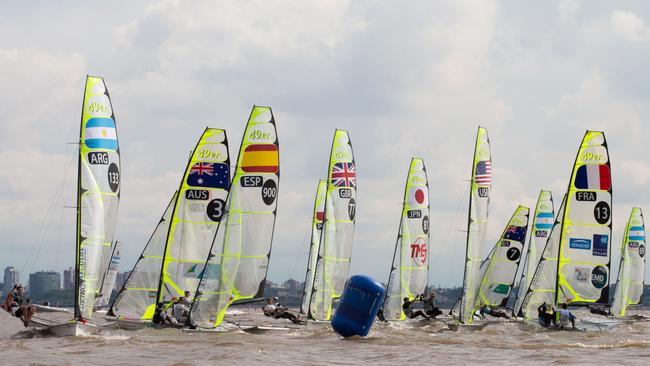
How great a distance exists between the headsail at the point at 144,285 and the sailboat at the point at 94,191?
5.86 metres

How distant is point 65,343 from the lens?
26656mm

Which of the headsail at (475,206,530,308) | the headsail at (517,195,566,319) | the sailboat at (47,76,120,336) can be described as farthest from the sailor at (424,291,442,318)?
the sailboat at (47,76,120,336)

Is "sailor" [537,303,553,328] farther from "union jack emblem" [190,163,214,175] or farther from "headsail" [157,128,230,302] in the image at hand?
"union jack emblem" [190,163,214,175]

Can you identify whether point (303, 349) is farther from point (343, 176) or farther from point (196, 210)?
point (343, 176)

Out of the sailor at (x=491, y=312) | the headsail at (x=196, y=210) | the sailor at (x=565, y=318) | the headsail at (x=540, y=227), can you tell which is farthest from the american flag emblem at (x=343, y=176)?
the headsail at (x=540, y=227)

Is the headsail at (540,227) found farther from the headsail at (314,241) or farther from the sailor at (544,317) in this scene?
the sailor at (544,317)

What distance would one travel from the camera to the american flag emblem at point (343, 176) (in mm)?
43875

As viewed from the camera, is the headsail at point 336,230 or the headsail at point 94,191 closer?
the headsail at point 94,191

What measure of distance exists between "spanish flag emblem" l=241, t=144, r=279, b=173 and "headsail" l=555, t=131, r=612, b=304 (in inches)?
434

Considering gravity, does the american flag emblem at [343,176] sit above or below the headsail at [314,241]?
above

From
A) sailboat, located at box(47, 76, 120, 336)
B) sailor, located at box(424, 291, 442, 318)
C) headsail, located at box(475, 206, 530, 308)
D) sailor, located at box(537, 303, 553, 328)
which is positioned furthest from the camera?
headsail, located at box(475, 206, 530, 308)

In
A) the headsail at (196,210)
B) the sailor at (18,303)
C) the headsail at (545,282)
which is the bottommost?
the sailor at (18,303)

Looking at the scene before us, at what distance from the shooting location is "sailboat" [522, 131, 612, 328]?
36594mm

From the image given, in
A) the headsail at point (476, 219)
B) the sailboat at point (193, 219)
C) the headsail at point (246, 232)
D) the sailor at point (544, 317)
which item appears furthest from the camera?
the headsail at point (476, 219)
